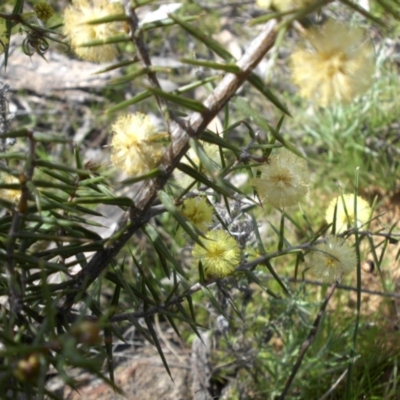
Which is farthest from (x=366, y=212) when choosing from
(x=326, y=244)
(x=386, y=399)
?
(x=386, y=399)

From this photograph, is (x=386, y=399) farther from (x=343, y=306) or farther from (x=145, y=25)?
(x=145, y=25)

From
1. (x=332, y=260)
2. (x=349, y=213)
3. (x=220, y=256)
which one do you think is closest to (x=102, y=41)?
(x=220, y=256)

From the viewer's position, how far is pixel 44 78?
9.43 ft

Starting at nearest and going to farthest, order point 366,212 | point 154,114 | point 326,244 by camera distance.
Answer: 1. point 326,244
2. point 366,212
3. point 154,114

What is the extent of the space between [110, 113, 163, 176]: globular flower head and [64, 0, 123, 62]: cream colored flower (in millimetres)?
92

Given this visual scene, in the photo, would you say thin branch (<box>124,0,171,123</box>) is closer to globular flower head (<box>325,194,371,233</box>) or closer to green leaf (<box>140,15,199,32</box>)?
green leaf (<box>140,15,199,32</box>)

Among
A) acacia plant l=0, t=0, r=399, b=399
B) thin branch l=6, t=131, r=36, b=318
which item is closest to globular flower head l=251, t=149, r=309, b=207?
acacia plant l=0, t=0, r=399, b=399

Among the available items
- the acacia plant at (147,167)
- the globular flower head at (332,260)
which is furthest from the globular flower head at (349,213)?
the globular flower head at (332,260)

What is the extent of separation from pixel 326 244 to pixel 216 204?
0.27m

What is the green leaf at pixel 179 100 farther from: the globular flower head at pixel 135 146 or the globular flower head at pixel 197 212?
the globular flower head at pixel 197 212

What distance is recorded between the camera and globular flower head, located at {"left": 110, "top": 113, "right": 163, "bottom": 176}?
2.42 ft

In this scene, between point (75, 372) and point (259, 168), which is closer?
point (259, 168)

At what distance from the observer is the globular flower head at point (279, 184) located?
0.88m

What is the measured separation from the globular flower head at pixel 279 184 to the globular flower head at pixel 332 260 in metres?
0.16
